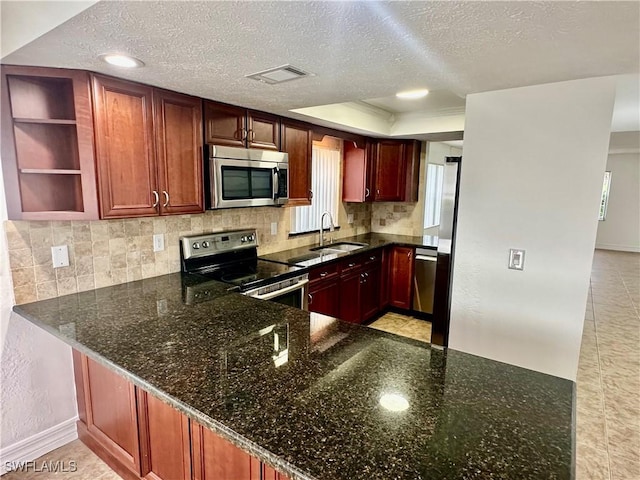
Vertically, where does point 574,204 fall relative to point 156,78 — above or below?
below

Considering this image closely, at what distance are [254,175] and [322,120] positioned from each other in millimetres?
937

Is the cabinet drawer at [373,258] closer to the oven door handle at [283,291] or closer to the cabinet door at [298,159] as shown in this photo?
the cabinet door at [298,159]

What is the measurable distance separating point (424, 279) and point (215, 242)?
246 cm

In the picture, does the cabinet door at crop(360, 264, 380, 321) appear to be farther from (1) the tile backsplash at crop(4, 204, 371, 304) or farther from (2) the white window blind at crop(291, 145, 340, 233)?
(1) the tile backsplash at crop(4, 204, 371, 304)

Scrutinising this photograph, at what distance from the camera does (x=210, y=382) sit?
124cm

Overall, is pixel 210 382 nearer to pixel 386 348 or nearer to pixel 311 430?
pixel 311 430

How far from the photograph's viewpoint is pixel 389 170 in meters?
4.48

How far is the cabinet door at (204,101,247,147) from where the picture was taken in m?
2.49

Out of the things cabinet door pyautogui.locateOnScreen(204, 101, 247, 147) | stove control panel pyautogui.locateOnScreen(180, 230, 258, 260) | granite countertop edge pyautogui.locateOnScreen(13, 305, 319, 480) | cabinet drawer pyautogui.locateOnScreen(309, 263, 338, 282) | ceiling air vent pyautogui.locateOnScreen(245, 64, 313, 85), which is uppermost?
ceiling air vent pyautogui.locateOnScreen(245, 64, 313, 85)

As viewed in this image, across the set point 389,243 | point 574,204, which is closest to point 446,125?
point 389,243

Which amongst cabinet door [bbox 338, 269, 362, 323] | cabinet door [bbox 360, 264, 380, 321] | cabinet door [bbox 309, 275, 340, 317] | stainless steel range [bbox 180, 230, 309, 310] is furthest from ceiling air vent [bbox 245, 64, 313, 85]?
cabinet door [bbox 360, 264, 380, 321]

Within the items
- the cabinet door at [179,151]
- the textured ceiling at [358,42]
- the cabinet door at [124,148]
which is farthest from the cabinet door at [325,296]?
the textured ceiling at [358,42]

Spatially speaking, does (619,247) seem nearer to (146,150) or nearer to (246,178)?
(246,178)

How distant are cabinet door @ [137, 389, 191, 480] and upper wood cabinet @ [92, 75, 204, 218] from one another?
41.7 inches
